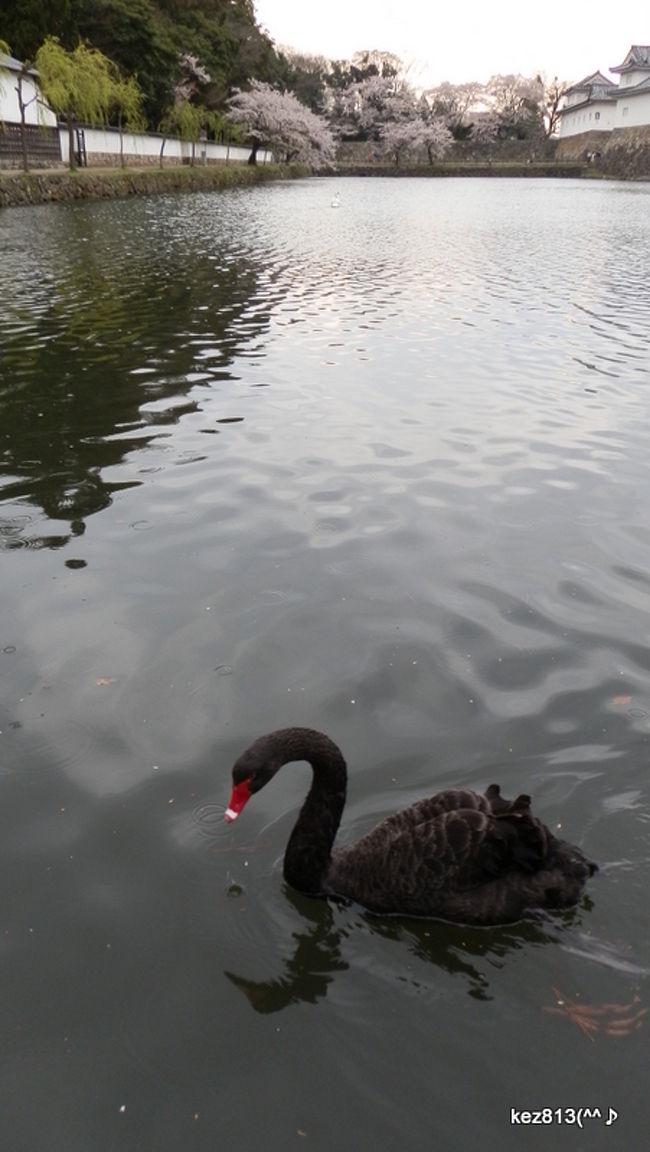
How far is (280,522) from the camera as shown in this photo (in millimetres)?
6039

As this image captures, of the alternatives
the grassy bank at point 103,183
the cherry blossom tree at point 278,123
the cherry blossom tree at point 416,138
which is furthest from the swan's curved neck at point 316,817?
the cherry blossom tree at point 416,138

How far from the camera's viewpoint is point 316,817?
3018 millimetres

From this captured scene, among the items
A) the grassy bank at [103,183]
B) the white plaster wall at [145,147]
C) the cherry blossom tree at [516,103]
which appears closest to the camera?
the grassy bank at [103,183]

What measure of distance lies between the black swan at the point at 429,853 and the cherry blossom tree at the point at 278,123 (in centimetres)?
6928

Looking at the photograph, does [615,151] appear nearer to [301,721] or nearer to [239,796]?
[301,721]

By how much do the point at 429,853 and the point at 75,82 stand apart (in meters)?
39.6

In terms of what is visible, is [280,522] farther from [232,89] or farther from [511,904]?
[232,89]

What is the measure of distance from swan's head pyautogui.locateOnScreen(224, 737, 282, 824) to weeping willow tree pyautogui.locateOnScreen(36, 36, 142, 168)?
38.1 metres

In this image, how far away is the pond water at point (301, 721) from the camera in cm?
245

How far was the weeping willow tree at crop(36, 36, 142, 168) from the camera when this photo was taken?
A: 110 feet

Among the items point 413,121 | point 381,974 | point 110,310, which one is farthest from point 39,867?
point 413,121

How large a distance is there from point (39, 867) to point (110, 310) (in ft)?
37.8

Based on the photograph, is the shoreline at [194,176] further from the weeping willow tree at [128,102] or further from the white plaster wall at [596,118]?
the white plaster wall at [596,118]

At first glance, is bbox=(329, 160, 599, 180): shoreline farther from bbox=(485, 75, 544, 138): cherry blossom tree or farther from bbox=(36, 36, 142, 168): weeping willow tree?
bbox=(36, 36, 142, 168): weeping willow tree
